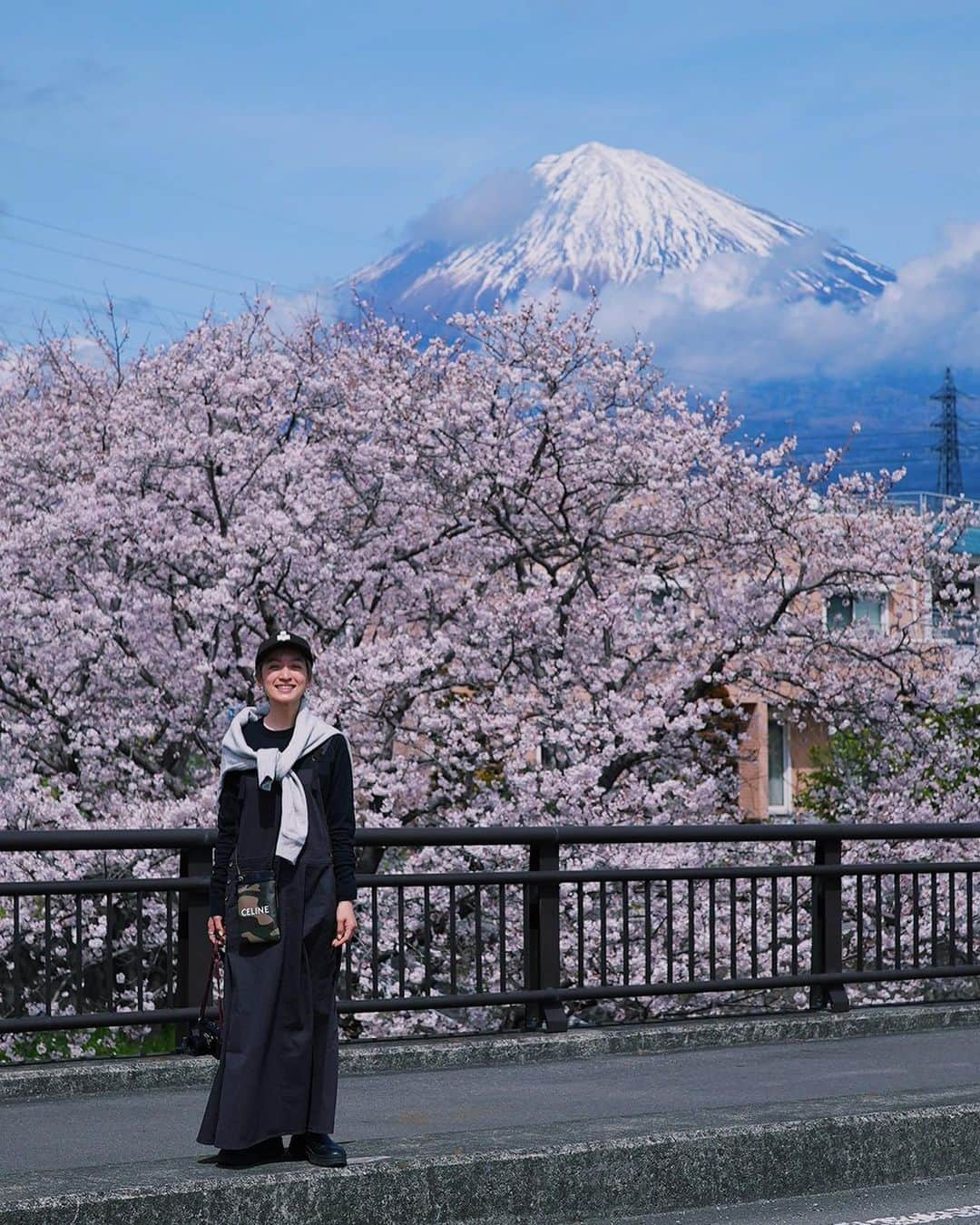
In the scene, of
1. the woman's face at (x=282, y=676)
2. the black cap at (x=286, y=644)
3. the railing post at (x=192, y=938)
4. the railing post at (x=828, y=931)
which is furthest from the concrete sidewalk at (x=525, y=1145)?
the black cap at (x=286, y=644)

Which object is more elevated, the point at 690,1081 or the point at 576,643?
the point at 576,643

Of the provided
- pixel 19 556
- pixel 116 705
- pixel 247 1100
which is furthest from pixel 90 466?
pixel 247 1100

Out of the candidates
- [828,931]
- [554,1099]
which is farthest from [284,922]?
[828,931]

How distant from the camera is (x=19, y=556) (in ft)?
68.5

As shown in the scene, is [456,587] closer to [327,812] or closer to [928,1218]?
[327,812]

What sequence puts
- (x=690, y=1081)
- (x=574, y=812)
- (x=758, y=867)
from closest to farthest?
(x=690, y=1081) → (x=758, y=867) → (x=574, y=812)

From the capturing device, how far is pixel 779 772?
5584cm

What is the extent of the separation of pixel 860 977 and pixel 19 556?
42.3 ft

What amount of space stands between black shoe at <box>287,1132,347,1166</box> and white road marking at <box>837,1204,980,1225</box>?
1.77 m

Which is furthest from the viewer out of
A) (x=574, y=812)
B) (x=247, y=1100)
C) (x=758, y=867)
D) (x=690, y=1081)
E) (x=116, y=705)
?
(x=116, y=705)

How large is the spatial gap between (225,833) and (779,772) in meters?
50.3

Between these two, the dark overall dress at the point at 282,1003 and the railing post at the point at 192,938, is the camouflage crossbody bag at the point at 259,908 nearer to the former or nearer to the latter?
the dark overall dress at the point at 282,1003

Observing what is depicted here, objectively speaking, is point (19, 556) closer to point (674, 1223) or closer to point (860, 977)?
point (860, 977)

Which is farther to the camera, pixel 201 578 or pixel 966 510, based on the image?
pixel 966 510
